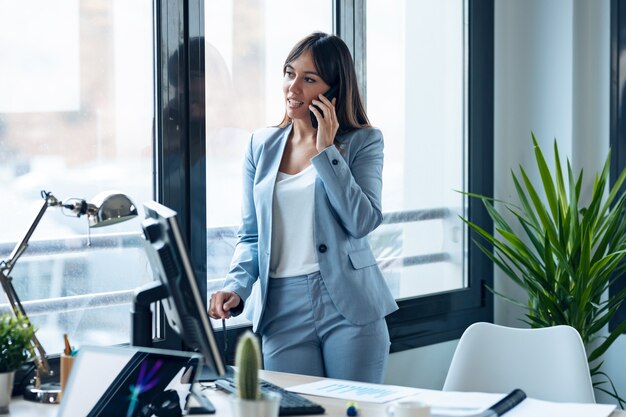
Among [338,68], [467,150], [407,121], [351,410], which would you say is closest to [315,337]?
[351,410]

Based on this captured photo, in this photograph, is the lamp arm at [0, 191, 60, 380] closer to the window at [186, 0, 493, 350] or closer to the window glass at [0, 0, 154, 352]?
the window glass at [0, 0, 154, 352]

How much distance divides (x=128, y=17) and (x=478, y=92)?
1986 mm

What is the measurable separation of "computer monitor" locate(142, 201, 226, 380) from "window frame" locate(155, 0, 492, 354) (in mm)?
1221

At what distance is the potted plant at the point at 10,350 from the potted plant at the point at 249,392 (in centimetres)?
72

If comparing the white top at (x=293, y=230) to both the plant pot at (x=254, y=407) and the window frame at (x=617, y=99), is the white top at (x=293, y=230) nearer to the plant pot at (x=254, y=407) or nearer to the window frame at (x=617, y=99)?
the plant pot at (x=254, y=407)

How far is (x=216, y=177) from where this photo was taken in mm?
3164

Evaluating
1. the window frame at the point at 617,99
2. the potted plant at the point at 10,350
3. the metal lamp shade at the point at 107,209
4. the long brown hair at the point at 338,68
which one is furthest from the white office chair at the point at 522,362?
the window frame at the point at 617,99

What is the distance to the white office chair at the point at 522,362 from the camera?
2496 mm

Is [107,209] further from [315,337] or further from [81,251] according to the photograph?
[315,337]

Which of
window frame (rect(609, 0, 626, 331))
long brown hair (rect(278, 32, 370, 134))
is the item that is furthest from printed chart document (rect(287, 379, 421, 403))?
window frame (rect(609, 0, 626, 331))

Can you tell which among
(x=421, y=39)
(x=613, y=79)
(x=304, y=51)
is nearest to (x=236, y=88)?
(x=304, y=51)

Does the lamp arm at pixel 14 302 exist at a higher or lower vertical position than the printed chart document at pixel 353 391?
higher

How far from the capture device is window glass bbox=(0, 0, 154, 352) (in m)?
2.56

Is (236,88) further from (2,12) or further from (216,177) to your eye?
(2,12)
